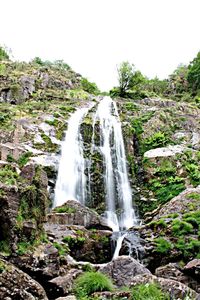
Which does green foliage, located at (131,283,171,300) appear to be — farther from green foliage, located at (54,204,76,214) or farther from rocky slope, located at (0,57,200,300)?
green foliage, located at (54,204,76,214)

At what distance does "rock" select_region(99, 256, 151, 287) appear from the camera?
31.0 ft

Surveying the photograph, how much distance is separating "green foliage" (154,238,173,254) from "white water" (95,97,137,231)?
12.7 ft

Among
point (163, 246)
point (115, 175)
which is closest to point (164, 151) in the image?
point (115, 175)

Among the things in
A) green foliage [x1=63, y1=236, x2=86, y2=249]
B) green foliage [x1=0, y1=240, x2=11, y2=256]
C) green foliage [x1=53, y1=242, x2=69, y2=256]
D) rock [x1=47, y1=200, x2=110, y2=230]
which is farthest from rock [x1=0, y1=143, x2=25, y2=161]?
green foliage [x1=0, y1=240, x2=11, y2=256]

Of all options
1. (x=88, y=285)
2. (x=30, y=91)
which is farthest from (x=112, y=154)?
(x=88, y=285)

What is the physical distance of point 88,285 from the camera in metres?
7.95

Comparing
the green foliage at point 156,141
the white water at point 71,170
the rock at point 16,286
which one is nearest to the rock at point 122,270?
the rock at point 16,286

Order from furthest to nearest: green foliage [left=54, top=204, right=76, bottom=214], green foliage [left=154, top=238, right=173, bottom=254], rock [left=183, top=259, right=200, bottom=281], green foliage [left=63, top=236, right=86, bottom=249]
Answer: green foliage [left=54, top=204, right=76, bottom=214] → green foliage [left=154, top=238, right=173, bottom=254] → green foliage [left=63, top=236, right=86, bottom=249] → rock [left=183, top=259, right=200, bottom=281]

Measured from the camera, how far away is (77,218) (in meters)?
16.1

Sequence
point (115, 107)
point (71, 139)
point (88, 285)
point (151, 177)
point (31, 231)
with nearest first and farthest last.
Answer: point (88, 285)
point (31, 231)
point (151, 177)
point (71, 139)
point (115, 107)

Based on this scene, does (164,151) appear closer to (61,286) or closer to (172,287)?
(61,286)

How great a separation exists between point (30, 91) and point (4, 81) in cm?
254

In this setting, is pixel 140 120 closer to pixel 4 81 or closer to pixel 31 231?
pixel 4 81

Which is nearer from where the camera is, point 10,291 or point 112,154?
point 10,291
